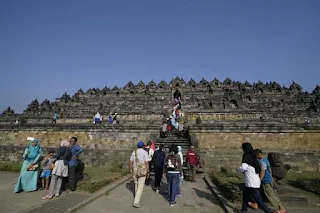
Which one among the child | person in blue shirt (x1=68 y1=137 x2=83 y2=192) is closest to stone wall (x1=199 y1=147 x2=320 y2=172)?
person in blue shirt (x1=68 y1=137 x2=83 y2=192)

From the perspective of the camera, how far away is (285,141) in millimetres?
12125

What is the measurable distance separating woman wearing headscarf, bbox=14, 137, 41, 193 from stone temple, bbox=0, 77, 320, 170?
4.14 metres

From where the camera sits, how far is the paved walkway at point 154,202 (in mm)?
4906

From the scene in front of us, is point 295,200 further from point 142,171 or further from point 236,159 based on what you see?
point 142,171

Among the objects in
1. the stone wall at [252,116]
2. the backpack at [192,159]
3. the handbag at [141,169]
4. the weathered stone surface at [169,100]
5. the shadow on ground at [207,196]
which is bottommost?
the shadow on ground at [207,196]

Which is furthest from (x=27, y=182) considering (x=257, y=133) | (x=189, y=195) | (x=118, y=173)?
(x=257, y=133)

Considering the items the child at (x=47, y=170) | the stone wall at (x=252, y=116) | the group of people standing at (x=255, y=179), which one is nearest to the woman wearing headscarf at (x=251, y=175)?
the group of people standing at (x=255, y=179)

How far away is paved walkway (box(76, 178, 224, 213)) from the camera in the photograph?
16.1 ft

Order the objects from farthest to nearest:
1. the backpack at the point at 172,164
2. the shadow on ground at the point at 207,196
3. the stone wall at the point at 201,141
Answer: the stone wall at the point at 201,141 < the shadow on ground at the point at 207,196 < the backpack at the point at 172,164

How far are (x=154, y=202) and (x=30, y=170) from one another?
4556mm

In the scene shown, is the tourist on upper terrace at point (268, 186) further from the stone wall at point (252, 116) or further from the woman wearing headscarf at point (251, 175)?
the stone wall at point (252, 116)

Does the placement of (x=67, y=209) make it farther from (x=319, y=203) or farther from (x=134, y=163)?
(x=319, y=203)

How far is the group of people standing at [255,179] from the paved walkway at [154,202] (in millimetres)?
1082

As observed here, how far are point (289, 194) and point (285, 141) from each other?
7.97 metres
